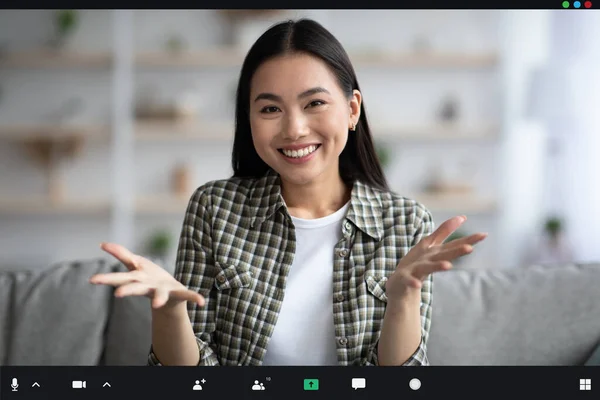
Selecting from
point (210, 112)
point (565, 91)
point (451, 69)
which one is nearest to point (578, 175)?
point (565, 91)

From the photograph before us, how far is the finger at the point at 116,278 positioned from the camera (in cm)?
86

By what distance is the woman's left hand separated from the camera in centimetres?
93

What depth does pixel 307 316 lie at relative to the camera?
130 cm

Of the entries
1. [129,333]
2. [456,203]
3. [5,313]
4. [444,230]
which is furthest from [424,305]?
[456,203]

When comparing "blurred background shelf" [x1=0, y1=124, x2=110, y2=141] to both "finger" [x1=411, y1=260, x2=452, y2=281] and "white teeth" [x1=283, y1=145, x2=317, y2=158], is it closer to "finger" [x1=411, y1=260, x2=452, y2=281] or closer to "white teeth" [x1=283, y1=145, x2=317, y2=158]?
"white teeth" [x1=283, y1=145, x2=317, y2=158]

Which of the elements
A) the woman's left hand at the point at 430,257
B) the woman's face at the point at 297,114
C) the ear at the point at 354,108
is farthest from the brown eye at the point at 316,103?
the woman's left hand at the point at 430,257

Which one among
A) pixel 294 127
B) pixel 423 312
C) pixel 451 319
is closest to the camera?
pixel 294 127

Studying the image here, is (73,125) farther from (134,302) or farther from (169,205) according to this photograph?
(134,302)

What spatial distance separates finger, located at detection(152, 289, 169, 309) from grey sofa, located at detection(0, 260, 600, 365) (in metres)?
0.66

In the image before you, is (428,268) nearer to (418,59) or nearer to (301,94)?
(301,94)

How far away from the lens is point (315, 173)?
128 centimetres

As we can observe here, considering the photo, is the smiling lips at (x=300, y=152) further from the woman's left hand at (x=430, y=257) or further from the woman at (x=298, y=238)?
the woman's left hand at (x=430, y=257)
